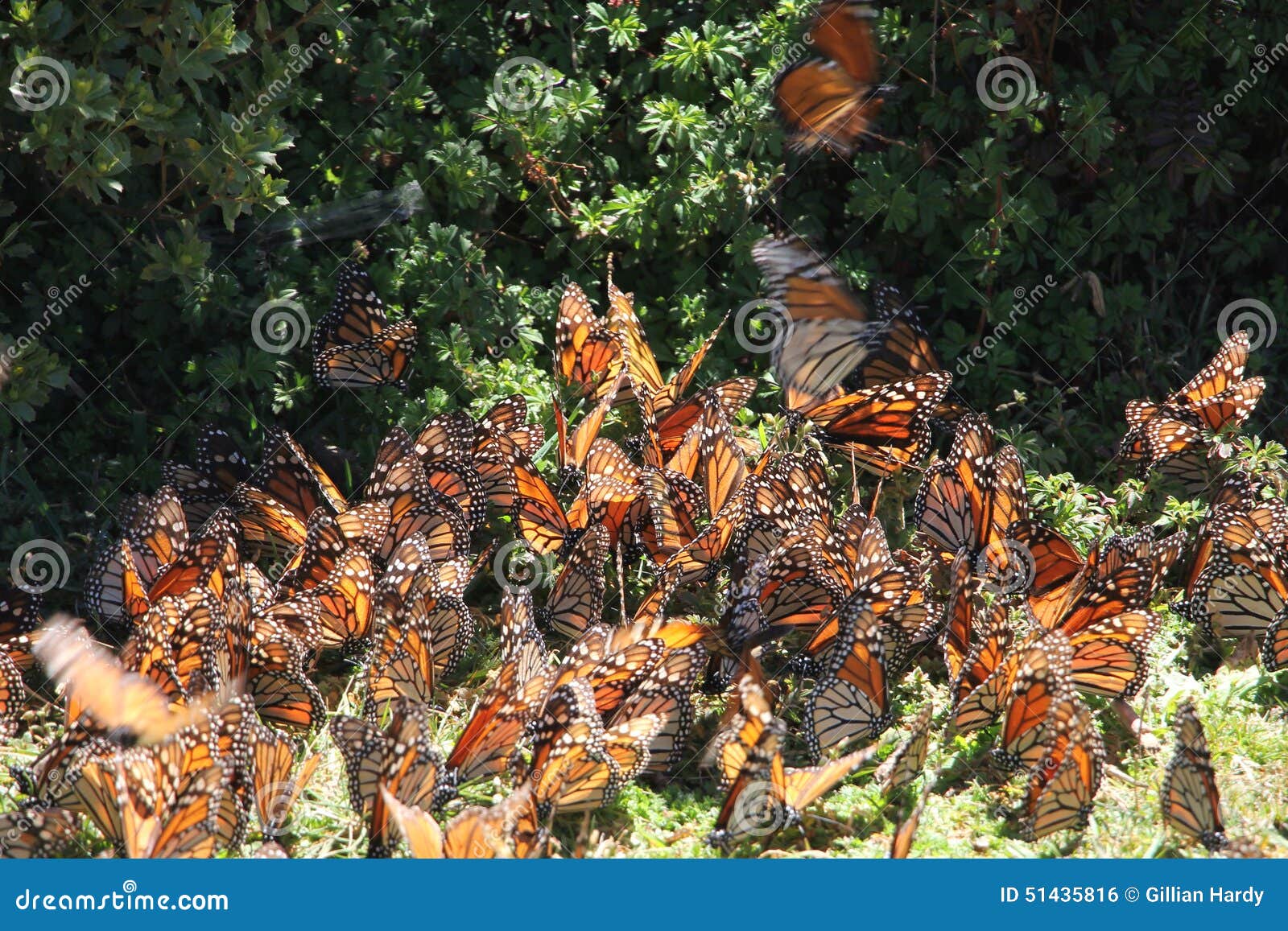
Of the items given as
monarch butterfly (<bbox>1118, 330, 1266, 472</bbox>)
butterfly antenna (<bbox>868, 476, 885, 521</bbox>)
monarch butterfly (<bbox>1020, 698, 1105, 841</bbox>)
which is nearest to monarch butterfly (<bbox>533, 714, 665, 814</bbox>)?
monarch butterfly (<bbox>1020, 698, 1105, 841</bbox>)

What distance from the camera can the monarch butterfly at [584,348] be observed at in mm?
4555

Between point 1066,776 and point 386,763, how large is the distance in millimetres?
1637

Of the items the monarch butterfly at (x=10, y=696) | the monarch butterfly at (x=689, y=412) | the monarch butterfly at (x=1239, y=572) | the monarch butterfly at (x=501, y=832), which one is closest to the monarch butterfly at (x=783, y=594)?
the monarch butterfly at (x=689, y=412)

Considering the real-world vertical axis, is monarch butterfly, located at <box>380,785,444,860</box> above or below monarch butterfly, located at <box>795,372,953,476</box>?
below

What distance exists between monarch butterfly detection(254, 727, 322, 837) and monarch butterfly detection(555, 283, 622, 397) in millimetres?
1766

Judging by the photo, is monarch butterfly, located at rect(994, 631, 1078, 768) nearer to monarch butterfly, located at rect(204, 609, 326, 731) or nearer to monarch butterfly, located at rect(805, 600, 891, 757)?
monarch butterfly, located at rect(805, 600, 891, 757)

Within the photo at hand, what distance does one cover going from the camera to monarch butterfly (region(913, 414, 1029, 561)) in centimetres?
400

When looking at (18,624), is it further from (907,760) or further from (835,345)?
(835,345)

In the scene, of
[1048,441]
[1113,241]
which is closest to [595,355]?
[1048,441]

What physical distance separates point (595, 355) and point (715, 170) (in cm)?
84

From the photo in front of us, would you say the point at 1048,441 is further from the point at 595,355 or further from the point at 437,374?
the point at 437,374

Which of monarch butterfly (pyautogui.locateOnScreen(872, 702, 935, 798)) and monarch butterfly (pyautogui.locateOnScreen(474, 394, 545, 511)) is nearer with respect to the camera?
monarch butterfly (pyautogui.locateOnScreen(872, 702, 935, 798))

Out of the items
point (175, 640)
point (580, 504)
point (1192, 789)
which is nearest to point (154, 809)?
point (175, 640)

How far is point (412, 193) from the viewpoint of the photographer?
4855 mm
